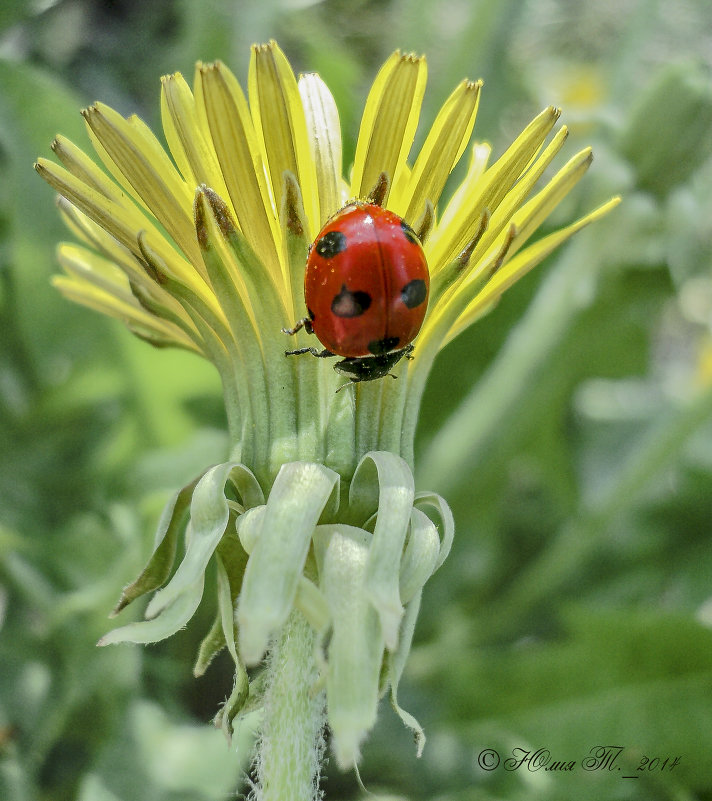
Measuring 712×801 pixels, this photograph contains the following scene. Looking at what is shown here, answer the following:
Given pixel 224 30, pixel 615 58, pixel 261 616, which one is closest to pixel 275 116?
pixel 261 616

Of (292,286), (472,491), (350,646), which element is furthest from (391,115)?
(472,491)

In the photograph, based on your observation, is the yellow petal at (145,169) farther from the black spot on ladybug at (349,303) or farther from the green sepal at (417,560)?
the green sepal at (417,560)

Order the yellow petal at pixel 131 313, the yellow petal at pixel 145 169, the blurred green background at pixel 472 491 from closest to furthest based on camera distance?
the yellow petal at pixel 145 169, the yellow petal at pixel 131 313, the blurred green background at pixel 472 491

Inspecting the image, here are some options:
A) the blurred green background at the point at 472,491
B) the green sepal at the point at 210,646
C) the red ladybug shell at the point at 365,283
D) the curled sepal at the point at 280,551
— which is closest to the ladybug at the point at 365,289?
the red ladybug shell at the point at 365,283

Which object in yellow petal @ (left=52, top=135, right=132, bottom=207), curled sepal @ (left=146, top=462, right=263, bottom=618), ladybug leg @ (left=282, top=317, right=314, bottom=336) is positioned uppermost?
yellow petal @ (left=52, top=135, right=132, bottom=207)

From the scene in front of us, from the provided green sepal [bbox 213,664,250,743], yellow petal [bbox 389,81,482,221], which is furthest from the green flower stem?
yellow petal [bbox 389,81,482,221]

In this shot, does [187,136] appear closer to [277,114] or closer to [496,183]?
[277,114]

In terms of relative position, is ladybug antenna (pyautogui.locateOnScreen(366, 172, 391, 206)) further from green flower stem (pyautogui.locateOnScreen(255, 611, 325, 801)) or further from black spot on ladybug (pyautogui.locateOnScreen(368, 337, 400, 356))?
green flower stem (pyautogui.locateOnScreen(255, 611, 325, 801))
